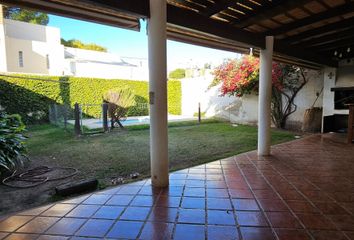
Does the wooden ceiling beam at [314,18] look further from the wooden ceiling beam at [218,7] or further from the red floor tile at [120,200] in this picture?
the red floor tile at [120,200]

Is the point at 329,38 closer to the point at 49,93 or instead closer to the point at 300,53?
the point at 300,53

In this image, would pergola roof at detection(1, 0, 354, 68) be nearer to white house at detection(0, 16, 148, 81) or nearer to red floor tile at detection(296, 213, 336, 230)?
red floor tile at detection(296, 213, 336, 230)

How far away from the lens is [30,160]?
4695 mm

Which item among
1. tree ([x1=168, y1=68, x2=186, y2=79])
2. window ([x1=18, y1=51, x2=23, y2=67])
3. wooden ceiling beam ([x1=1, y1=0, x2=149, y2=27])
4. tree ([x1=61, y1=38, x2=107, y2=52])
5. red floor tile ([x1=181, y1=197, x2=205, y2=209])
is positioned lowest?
red floor tile ([x1=181, y1=197, x2=205, y2=209])

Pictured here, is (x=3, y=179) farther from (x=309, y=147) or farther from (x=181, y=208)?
(x=309, y=147)

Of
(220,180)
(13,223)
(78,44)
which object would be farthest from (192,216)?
(78,44)

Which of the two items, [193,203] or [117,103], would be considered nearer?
[193,203]

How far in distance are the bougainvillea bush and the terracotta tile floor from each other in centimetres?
558

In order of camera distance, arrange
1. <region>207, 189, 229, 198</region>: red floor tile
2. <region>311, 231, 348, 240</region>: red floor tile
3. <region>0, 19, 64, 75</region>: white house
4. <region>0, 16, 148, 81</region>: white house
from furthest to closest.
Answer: <region>0, 19, 64, 75</region>: white house < <region>0, 16, 148, 81</region>: white house < <region>207, 189, 229, 198</region>: red floor tile < <region>311, 231, 348, 240</region>: red floor tile

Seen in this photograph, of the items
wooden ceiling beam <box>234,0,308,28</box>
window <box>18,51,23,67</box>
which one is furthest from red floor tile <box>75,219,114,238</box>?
window <box>18,51,23,67</box>

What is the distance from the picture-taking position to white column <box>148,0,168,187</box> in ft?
9.95

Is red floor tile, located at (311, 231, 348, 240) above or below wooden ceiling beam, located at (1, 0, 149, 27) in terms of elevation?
below

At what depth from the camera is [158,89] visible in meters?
3.12

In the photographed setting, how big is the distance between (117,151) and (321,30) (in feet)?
16.6
